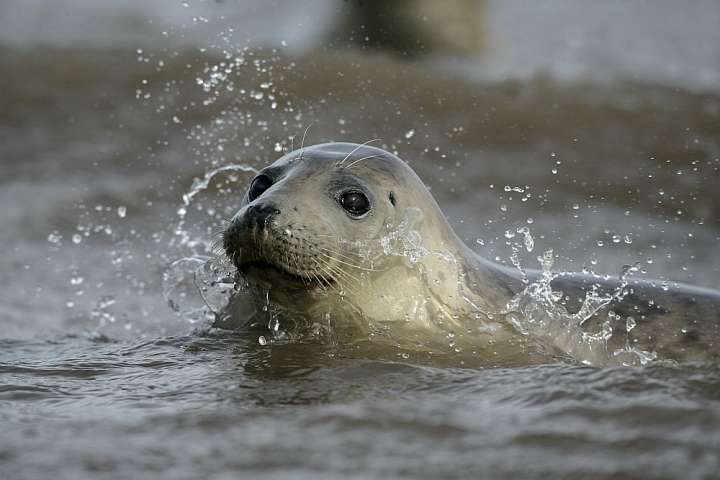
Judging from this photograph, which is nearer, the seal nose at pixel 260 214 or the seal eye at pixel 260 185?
the seal nose at pixel 260 214

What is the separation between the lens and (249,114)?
8.90 metres

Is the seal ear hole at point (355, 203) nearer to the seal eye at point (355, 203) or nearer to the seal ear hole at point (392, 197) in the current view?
the seal eye at point (355, 203)

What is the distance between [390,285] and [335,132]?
196 inches

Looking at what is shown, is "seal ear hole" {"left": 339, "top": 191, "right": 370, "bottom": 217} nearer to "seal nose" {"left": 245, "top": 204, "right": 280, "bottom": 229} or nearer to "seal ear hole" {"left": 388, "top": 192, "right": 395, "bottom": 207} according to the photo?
"seal ear hole" {"left": 388, "top": 192, "right": 395, "bottom": 207}

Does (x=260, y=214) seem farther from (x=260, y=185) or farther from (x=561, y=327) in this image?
(x=561, y=327)

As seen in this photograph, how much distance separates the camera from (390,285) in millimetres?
3529

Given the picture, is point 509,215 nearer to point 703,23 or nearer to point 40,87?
point 40,87

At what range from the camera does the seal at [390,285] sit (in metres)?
3.29

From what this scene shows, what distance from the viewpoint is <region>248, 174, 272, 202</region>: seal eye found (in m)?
3.66

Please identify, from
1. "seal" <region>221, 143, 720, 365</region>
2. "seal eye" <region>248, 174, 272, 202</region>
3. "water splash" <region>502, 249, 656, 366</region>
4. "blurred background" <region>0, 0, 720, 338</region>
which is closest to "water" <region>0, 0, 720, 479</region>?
"blurred background" <region>0, 0, 720, 338</region>

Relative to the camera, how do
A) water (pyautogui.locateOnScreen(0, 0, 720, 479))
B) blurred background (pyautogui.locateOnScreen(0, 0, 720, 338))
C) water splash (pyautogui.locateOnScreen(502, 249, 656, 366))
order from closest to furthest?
water (pyautogui.locateOnScreen(0, 0, 720, 479)) < water splash (pyautogui.locateOnScreen(502, 249, 656, 366)) < blurred background (pyautogui.locateOnScreen(0, 0, 720, 338))

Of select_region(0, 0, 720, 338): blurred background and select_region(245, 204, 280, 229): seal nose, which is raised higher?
select_region(0, 0, 720, 338): blurred background

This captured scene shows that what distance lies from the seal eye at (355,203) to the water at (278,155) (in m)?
0.48

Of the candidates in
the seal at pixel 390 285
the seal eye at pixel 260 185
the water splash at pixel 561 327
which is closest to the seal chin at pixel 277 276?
the seal at pixel 390 285
